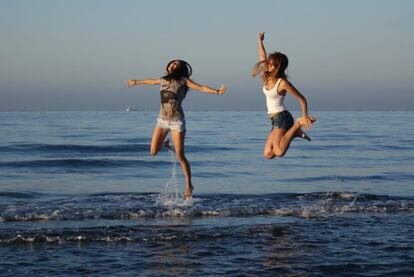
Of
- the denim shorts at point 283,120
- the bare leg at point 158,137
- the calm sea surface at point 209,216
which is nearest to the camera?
the calm sea surface at point 209,216

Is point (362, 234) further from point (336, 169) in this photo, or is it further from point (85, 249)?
point (336, 169)

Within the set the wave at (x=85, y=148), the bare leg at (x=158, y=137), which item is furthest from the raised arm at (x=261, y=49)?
the wave at (x=85, y=148)

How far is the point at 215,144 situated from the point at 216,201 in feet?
48.1

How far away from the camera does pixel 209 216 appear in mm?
11297

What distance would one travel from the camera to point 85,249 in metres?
8.44

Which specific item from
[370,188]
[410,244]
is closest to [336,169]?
[370,188]

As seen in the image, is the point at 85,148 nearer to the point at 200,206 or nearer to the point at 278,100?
the point at 200,206

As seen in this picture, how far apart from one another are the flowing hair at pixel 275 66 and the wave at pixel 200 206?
2326mm

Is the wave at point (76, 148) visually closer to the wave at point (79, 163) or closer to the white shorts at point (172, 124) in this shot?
the wave at point (79, 163)

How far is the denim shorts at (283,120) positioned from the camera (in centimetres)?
1096

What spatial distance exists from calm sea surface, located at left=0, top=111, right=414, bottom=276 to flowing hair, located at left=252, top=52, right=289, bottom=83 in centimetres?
230

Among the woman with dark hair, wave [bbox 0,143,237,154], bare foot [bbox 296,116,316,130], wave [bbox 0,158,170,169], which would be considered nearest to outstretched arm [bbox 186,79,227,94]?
the woman with dark hair

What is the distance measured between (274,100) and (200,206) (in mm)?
2642

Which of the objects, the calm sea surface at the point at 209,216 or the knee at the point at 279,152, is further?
the knee at the point at 279,152
